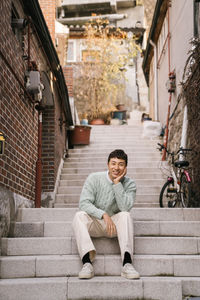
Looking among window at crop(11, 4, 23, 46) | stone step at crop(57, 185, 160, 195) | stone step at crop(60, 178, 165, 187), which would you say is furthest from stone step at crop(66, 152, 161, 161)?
window at crop(11, 4, 23, 46)

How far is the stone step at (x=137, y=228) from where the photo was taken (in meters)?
4.32

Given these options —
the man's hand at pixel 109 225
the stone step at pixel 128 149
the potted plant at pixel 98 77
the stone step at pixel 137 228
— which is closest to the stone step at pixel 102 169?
the stone step at pixel 128 149

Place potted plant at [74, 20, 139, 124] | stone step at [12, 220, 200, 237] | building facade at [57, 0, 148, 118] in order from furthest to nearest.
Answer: building facade at [57, 0, 148, 118], potted plant at [74, 20, 139, 124], stone step at [12, 220, 200, 237]

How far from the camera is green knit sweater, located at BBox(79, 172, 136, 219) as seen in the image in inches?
150

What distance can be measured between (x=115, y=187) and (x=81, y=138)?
649cm

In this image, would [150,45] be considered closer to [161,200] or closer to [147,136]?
[147,136]

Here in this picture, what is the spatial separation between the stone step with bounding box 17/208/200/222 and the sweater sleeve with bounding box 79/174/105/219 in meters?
0.91

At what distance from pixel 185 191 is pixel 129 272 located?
2.99 metres

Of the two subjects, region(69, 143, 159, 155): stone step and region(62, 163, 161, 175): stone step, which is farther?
region(69, 143, 159, 155): stone step

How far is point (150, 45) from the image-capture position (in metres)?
12.6

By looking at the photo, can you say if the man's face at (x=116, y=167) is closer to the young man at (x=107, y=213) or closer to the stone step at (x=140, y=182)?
the young man at (x=107, y=213)

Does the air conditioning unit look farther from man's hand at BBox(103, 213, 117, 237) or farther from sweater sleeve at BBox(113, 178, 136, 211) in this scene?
man's hand at BBox(103, 213, 117, 237)

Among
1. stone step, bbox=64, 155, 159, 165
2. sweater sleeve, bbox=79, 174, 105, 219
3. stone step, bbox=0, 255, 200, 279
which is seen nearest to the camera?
stone step, bbox=0, 255, 200, 279

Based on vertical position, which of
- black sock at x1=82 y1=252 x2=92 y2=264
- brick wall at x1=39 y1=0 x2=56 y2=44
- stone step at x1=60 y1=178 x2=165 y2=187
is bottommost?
black sock at x1=82 y1=252 x2=92 y2=264
